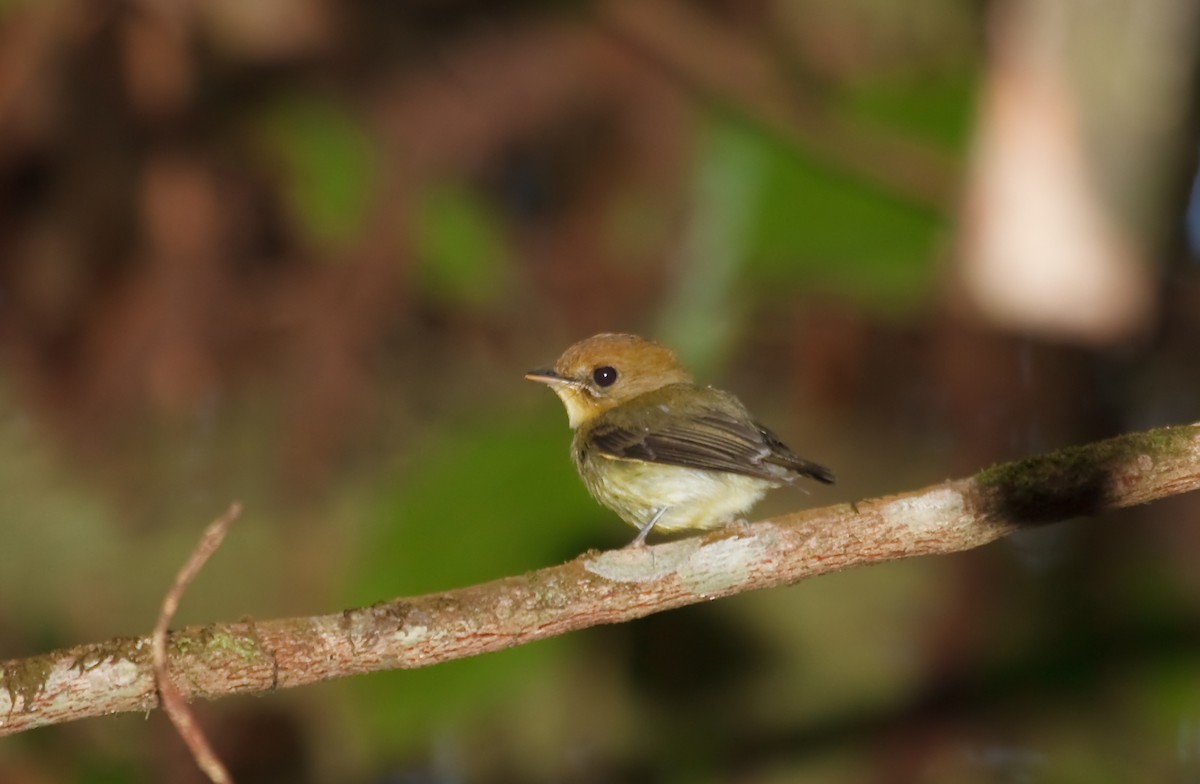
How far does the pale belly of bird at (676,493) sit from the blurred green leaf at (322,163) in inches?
107

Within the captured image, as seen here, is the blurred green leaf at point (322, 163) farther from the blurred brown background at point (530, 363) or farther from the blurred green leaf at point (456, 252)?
the blurred green leaf at point (456, 252)

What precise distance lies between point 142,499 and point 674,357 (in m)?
2.74

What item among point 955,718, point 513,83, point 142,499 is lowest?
point 955,718

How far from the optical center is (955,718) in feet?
18.4

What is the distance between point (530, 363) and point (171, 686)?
12.7ft

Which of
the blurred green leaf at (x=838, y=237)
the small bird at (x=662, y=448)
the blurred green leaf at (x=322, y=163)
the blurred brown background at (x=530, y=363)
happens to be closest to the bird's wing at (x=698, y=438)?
the small bird at (x=662, y=448)

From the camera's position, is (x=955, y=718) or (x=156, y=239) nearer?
(x=955, y=718)

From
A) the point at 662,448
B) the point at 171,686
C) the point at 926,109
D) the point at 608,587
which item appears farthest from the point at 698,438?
the point at 926,109

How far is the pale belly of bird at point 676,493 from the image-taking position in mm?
3592

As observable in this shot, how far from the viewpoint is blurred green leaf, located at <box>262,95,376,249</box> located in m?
6.02

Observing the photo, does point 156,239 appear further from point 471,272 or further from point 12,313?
point 471,272

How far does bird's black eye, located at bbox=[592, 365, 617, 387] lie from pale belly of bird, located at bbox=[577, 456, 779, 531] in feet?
1.32

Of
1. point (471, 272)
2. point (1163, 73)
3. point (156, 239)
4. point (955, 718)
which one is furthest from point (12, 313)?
point (1163, 73)

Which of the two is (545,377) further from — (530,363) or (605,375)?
(530,363)
